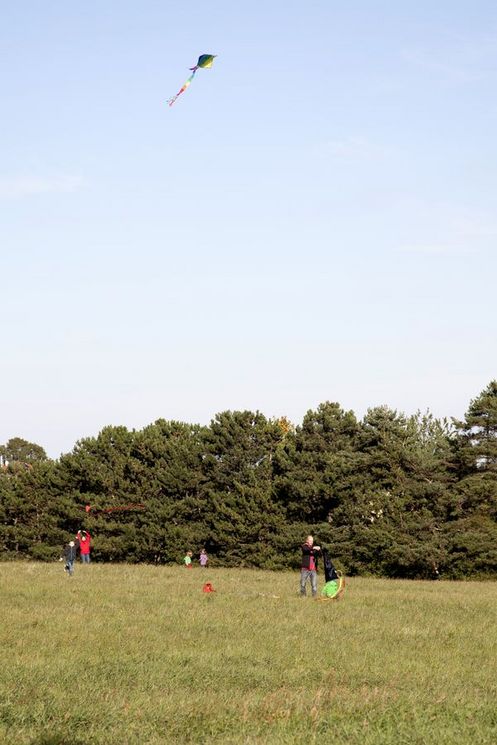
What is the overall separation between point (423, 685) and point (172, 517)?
55.2 meters

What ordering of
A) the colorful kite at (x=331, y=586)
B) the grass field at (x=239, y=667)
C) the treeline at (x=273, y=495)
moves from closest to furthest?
the grass field at (x=239, y=667)
the colorful kite at (x=331, y=586)
the treeline at (x=273, y=495)

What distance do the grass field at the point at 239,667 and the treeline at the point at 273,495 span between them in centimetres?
3175

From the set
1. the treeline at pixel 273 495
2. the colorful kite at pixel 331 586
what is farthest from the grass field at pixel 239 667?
the treeline at pixel 273 495

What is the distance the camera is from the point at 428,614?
2697 centimetres

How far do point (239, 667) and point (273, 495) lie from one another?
170 feet

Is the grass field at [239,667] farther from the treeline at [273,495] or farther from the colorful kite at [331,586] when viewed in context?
the treeline at [273,495]

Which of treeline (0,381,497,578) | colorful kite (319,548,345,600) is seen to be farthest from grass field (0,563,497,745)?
treeline (0,381,497,578)

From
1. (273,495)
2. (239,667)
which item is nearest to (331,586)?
(239,667)

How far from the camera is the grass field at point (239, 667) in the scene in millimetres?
13281

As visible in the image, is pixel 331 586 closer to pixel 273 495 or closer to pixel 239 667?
pixel 239 667

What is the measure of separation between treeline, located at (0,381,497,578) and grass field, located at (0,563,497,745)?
104 feet

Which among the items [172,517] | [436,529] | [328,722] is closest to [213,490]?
[172,517]

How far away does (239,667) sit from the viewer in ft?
58.3

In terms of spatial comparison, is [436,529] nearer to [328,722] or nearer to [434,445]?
[434,445]
